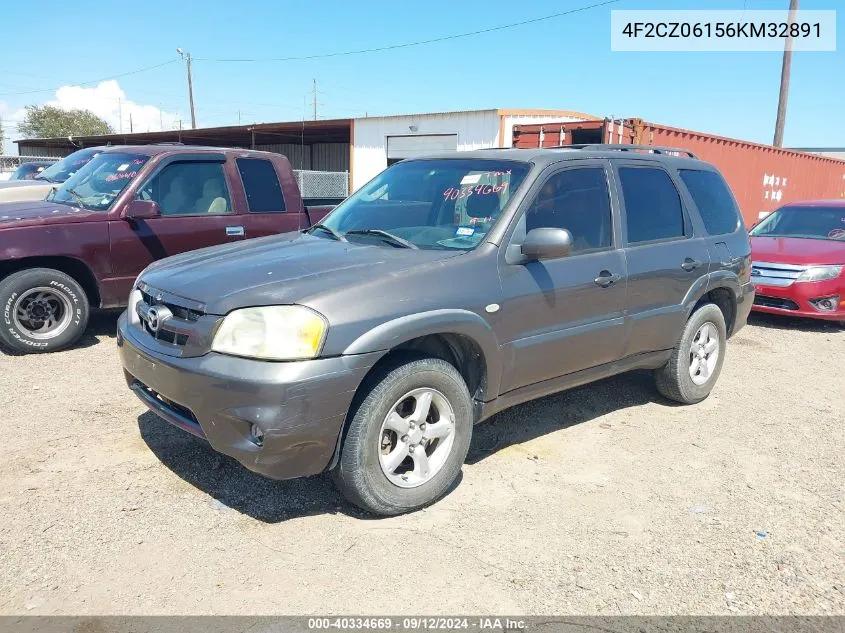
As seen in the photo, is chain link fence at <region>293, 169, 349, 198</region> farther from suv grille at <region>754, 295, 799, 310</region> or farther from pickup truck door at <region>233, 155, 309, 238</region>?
suv grille at <region>754, 295, 799, 310</region>

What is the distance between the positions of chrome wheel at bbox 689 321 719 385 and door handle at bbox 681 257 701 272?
0.56 meters

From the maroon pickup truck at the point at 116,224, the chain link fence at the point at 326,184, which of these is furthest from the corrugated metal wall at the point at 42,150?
the maroon pickup truck at the point at 116,224

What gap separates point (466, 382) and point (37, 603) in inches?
86.3

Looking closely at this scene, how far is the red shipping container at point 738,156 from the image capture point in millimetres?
12680

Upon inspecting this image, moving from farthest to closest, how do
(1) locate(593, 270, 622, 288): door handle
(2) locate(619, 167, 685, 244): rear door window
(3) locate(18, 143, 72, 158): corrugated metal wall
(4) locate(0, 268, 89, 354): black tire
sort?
(3) locate(18, 143, 72, 158): corrugated metal wall
(4) locate(0, 268, 89, 354): black tire
(2) locate(619, 167, 685, 244): rear door window
(1) locate(593, 270, 622, 288): door handle

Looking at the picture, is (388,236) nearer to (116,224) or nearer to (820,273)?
(116,224)

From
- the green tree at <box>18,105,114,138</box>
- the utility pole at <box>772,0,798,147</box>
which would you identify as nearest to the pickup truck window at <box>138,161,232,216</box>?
the utility pole at <box>772,0,798,147</box>

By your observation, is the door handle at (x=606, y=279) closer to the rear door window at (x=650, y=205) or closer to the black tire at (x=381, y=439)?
the rear door window at (x=650, y=205)

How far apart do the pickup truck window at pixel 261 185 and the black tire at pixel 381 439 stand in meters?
4.20

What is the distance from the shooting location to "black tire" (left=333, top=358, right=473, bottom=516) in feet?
10.2

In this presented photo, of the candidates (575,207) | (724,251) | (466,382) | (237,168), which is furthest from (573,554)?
(237,168)

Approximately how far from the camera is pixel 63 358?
579cm

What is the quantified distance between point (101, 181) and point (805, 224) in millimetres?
9075

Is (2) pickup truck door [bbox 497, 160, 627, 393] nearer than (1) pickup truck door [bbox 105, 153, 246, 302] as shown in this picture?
Yes
